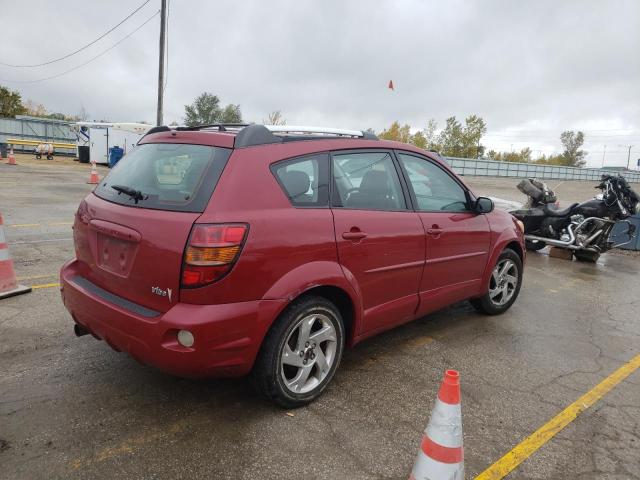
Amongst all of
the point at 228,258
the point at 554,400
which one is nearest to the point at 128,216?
the point at 228,258

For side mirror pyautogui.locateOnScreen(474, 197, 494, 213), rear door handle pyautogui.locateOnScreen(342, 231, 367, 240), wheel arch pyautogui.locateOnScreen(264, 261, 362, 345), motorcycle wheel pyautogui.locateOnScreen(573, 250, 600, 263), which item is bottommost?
motorcycle wheel pyautogui.locateOnScreen(573, 250, 600, 263)

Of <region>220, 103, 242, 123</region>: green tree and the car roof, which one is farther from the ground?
<region>220, 103, 242, 123</region>: green tree

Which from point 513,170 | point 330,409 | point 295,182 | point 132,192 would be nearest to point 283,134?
point 295,182

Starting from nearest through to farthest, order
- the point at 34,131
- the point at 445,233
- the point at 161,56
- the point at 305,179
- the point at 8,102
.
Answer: the point at 305,179
the point at 445,233
the point at 161,56
the point at 34,131
the point at 8,102

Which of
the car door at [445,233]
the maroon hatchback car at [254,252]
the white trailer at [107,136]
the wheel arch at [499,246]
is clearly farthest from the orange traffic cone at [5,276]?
the white trailer at [107,136]

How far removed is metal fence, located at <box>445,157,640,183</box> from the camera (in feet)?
152

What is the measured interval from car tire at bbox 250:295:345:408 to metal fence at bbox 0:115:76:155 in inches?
1481

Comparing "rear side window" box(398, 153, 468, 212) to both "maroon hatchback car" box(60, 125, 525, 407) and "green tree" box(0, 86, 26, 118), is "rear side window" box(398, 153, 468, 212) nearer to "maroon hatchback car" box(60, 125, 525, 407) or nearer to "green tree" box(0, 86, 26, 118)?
"maroon hatchback car" box(60, 125, 525, 407)

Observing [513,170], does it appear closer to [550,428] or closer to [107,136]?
[107,136]

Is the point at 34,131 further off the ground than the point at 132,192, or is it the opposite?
the point at 34,131

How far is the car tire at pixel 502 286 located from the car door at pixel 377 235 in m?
1.42

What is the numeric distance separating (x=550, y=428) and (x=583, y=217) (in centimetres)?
657

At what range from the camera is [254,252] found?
2.48 m

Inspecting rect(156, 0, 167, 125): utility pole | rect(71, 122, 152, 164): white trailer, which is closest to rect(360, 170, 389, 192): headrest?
rect(156, 0, 167, 125): utility pole
